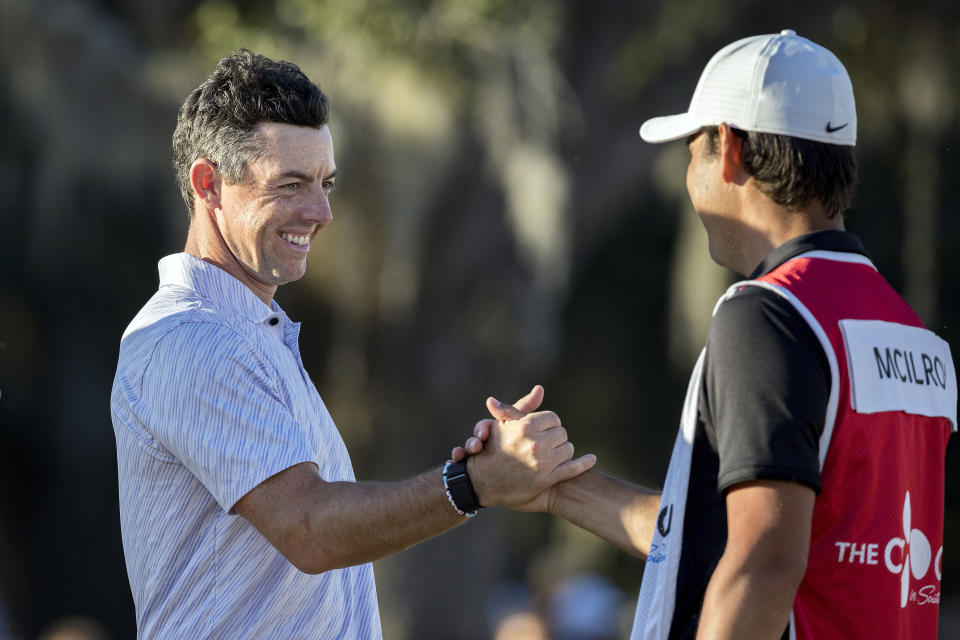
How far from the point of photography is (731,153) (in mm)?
2332

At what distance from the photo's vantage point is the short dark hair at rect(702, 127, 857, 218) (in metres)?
2.28

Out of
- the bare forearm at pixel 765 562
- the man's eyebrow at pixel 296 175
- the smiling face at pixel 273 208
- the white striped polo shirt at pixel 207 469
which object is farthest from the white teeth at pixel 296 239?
the bare forearm at pixel 765 562

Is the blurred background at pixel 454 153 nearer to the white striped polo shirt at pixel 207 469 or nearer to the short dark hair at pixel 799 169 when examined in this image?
the white striped polo shirt at pixel 207 469

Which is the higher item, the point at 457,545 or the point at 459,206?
the point at 459,206

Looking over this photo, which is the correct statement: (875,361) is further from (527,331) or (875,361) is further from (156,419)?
(527,331)

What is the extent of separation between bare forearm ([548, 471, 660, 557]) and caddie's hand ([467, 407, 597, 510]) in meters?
0.09

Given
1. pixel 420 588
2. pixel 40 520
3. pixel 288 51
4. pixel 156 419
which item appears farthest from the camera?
pixel 40 520

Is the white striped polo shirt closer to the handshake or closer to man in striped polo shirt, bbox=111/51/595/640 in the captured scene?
man in striped polo shirt, bbox=111/51/595/640

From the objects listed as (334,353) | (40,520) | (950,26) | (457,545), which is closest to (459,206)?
(334,353)

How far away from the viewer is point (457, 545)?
321 inches

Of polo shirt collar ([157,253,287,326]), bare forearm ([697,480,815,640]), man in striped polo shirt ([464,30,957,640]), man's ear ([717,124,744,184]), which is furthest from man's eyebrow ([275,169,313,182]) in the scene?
bare forearm ([697,480,815,640])

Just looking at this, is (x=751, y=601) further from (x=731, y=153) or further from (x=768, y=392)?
(x=731, y=153)

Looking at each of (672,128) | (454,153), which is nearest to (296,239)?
(672,128)

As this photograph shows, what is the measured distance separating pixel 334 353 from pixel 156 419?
563 centimetres
